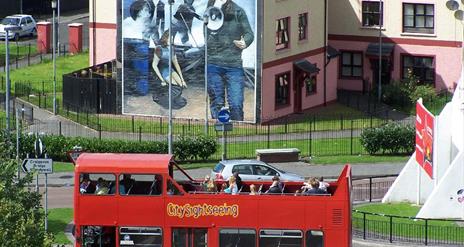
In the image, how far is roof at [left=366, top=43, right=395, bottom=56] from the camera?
87188 millimetres

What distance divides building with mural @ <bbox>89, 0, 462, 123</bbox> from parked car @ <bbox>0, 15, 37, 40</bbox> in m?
14.5

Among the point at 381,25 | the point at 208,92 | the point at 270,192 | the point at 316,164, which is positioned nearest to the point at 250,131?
the point at 208,92

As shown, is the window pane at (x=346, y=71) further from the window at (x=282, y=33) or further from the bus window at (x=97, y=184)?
the bus window at (x=97, y=184)

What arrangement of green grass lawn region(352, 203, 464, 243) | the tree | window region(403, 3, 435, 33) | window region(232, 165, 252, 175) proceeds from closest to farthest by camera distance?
the tree
green grass lawn region(352, 203, 464, 243)
window region(232, 165, 252, 175)
window region(403, 3, 435, 33)

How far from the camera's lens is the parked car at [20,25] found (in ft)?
323

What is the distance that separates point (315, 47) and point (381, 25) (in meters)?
5.82

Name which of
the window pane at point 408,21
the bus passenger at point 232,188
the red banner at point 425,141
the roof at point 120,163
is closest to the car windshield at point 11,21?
the window pane at point 408,21

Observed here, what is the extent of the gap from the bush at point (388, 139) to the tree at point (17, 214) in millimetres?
26986

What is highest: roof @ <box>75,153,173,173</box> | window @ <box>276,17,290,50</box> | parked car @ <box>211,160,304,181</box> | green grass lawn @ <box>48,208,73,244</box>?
window @ <box>276,17,290,50</box>

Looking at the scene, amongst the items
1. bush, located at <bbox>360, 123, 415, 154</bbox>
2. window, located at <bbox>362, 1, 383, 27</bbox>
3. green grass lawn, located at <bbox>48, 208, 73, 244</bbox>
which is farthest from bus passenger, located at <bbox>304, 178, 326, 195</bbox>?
window, located at <bbox>362, 1, 383, 27</bbox>

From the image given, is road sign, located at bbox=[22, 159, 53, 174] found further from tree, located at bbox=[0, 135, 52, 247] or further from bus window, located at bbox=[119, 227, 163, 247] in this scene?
bus window, located at bbox=[119, 227, 163, 247]

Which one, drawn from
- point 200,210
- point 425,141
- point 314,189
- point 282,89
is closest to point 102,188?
point 200,210

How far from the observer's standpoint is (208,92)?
77.8m

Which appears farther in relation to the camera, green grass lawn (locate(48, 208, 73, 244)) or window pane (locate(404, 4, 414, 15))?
window pane (locate(404, 4, 414, 15))
